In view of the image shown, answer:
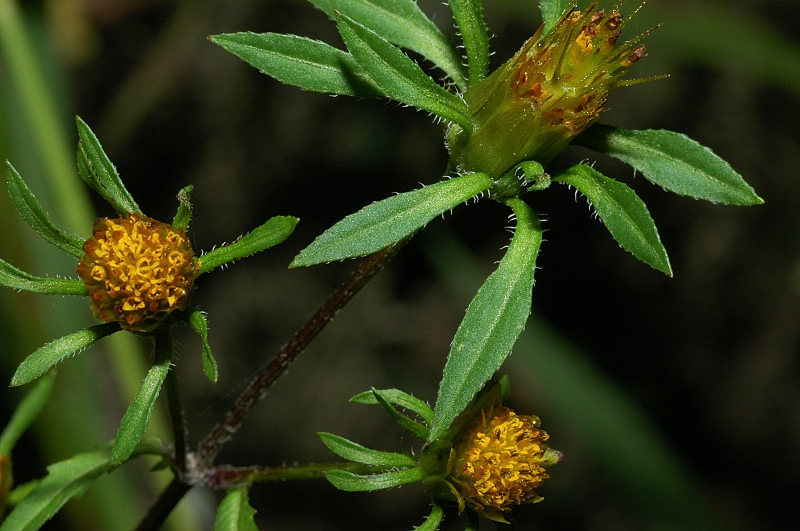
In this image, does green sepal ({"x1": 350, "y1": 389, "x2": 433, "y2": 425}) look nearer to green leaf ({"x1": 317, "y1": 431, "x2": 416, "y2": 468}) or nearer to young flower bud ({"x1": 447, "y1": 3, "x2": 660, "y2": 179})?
green leaf ({"x1": 317, "y1": 431, "x2": 416, "y2": 468})

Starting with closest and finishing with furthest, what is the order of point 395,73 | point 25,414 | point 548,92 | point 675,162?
1. point 395,73
2. point 548,92
3. point 675,162
4. point 25,414

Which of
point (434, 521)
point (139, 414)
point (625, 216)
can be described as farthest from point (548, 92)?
point (139, 414)

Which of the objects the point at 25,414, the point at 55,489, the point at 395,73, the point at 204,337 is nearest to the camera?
the point at 204,337

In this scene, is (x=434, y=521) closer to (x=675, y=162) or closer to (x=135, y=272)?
(x=135, y=272)

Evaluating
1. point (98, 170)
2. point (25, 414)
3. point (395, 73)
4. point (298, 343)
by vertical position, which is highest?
point (395, 73)

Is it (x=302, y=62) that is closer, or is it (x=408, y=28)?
(x=302, y=62)

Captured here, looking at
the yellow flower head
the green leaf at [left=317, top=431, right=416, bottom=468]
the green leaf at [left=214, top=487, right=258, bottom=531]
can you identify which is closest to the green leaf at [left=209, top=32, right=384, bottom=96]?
the yellow flower head
